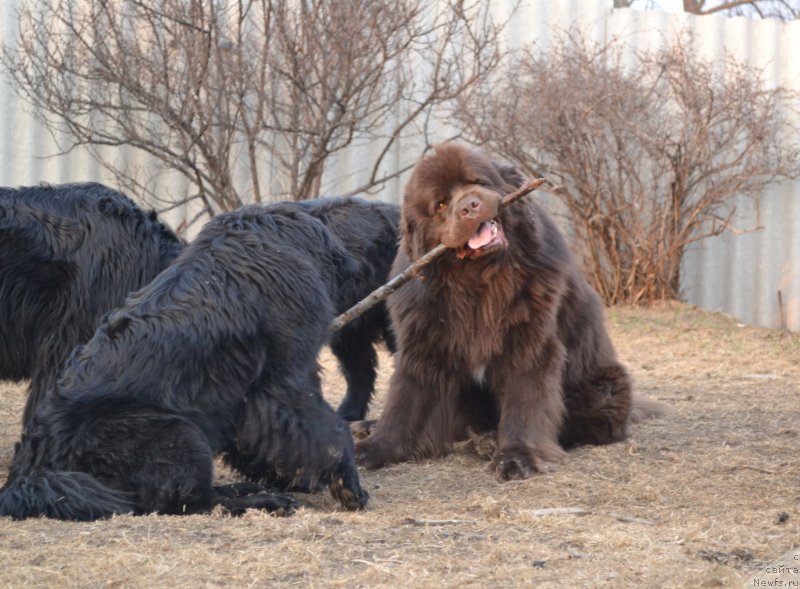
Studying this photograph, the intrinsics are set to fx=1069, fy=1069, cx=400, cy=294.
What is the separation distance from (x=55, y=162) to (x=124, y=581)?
22.6ft

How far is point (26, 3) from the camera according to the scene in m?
8.30

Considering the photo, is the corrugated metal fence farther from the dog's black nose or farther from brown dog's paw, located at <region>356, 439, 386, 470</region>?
the dog's black nose

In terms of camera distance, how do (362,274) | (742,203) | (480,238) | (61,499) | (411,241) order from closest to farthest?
1. (61,499)
2. (480,238)
3. (411,241)
4. (362,274)
5. (742,203)

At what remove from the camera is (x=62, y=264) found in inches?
161

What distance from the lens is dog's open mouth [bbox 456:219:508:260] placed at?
4.12 meters

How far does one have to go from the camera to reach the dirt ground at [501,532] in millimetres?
2518

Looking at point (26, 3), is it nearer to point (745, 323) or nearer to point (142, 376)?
point (142, 376)

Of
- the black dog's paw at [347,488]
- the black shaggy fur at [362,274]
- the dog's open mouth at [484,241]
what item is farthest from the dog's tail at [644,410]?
the black dog's paw at [347,488]

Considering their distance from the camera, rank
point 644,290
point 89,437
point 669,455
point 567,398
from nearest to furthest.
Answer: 1. point 89,437
2. point 669,455
3. point 567,398
4. point 644,290

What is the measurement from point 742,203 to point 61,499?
27.3ft

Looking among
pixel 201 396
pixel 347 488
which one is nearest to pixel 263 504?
pixel 347 488

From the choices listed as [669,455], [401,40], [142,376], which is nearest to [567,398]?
[669,455]

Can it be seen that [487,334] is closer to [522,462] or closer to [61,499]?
[522,462]

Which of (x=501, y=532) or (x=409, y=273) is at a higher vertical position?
(x=409, y=273)
